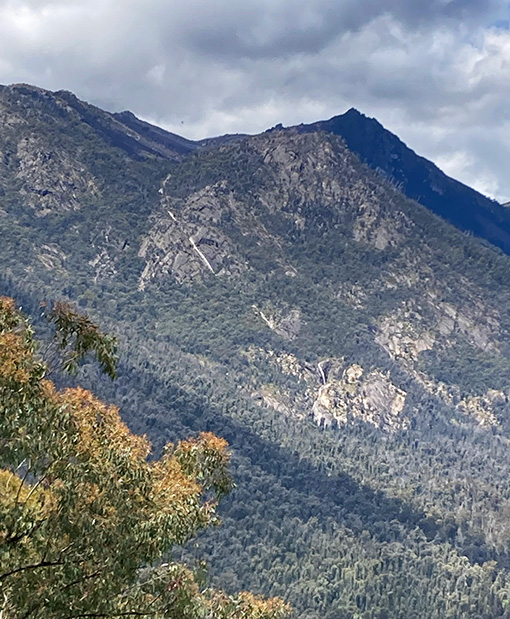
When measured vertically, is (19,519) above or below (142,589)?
above

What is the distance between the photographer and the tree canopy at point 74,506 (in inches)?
773

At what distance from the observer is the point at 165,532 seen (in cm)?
2097

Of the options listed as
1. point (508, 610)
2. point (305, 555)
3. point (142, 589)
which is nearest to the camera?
point (142, 589)

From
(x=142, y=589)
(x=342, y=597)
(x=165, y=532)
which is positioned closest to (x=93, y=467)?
(x=165, y=532)

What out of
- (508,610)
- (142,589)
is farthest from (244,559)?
(142,589)

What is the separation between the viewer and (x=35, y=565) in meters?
19.5

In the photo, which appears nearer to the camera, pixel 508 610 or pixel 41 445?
pixel 41 445

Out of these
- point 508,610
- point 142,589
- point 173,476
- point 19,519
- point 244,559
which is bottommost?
point 244,559

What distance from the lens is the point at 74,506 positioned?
19.9m

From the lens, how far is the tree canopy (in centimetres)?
1962

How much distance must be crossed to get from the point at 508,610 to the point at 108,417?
6585 inches

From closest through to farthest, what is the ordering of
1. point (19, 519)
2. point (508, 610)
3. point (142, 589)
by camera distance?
point (19, 519) → point (142, 589) → point (508, 610)

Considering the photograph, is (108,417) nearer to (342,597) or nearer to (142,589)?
(142,589)

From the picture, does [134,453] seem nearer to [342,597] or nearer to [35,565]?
[35,565]
